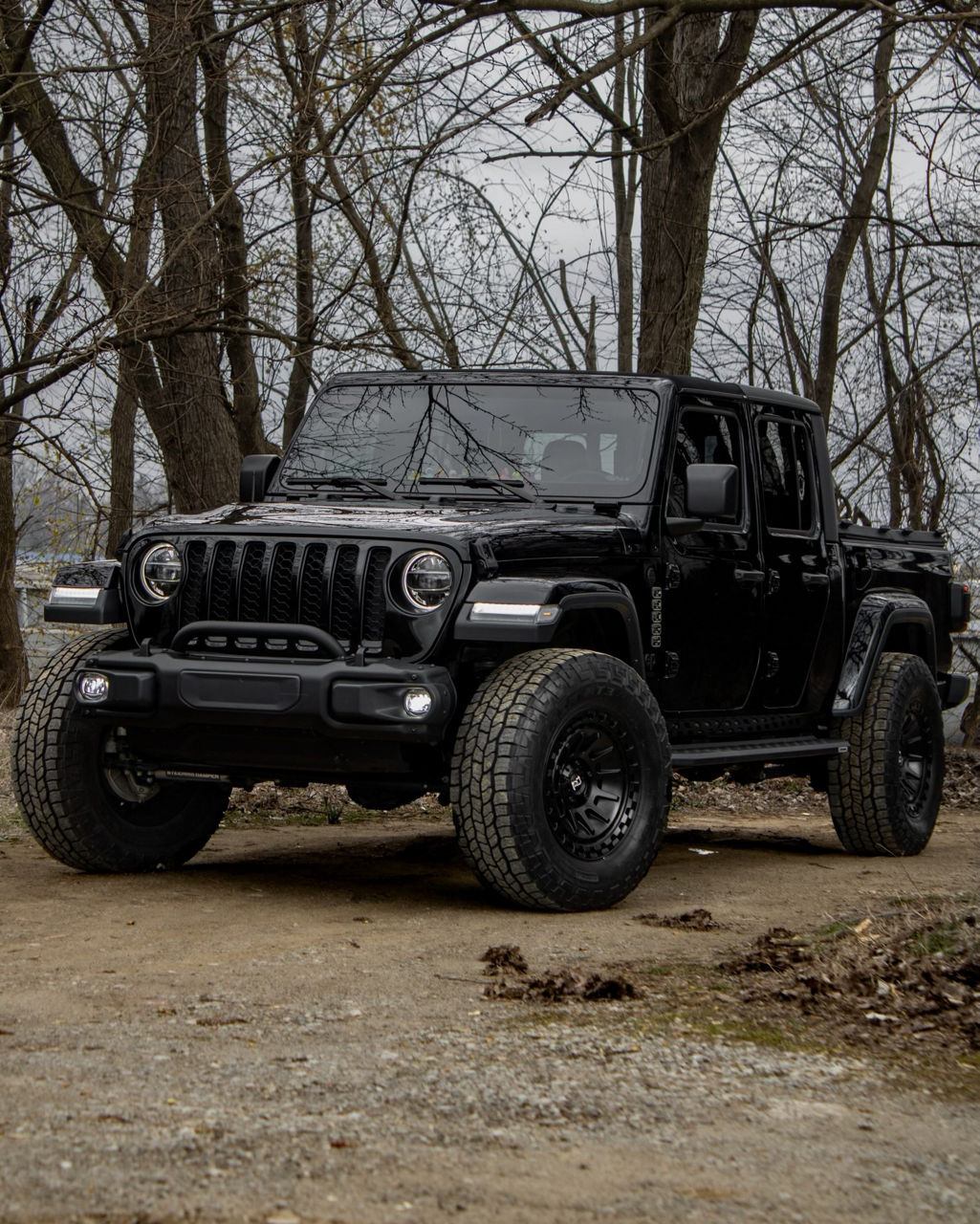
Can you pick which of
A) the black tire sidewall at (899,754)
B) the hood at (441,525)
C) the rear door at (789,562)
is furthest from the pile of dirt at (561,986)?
the black tire sidewall at (899,754)

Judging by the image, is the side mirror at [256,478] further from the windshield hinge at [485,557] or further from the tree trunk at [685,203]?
the tree trunk at [685,203]

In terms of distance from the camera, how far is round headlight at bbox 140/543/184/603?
21.9ft

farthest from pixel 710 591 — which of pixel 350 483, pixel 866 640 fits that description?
pixel 350 483

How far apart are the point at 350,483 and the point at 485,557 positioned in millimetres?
1408

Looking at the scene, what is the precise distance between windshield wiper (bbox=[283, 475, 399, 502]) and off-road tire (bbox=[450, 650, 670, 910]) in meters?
1.35

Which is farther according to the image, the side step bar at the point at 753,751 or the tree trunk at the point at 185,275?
the tree trunk at the point at 185,275

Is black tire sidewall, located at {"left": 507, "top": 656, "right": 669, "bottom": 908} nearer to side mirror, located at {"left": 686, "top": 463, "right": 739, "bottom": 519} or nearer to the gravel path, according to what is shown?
the gravel path

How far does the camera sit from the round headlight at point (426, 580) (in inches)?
243

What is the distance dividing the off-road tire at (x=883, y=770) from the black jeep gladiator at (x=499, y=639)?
1cm

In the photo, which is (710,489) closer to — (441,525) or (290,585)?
(441,525)

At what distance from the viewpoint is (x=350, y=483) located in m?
7.44

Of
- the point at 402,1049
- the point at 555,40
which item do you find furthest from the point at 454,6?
the point at 402,1049

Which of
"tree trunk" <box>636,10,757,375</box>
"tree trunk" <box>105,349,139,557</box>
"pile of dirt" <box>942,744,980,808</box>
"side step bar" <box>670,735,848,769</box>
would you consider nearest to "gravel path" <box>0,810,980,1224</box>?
"side step bar" <box>670,735,848,769</box>

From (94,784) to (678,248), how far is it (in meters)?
6.63
